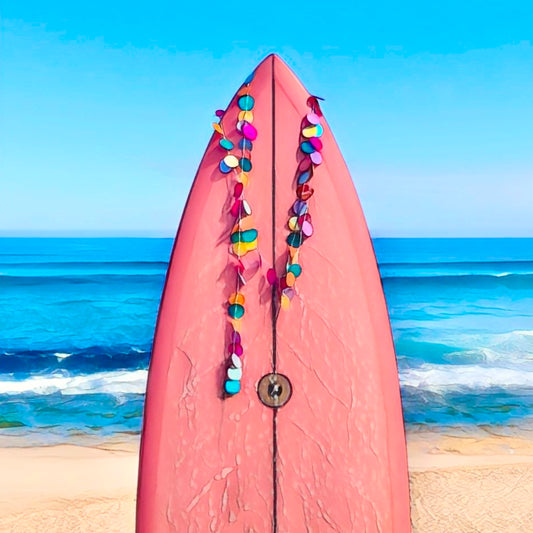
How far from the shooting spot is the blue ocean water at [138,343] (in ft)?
20.7

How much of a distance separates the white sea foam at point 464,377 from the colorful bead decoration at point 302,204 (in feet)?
20.2

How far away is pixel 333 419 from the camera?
1811mm

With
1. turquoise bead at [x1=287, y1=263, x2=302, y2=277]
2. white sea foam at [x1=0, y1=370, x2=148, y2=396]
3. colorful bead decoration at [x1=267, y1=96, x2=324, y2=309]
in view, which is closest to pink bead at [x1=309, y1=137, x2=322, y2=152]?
colorful bead decoration at [x1=267, y1=96, x2=324, y2=309]

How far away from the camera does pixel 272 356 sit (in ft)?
5.99

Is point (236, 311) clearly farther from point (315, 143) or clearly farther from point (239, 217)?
point (315, 143)

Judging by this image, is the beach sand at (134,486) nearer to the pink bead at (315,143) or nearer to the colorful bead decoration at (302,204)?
the colorful bead decoration at (302,204)

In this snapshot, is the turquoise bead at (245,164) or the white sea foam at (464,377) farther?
the white sea foam at (464,377)

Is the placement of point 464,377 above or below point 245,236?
above

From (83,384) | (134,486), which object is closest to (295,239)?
(134,486)

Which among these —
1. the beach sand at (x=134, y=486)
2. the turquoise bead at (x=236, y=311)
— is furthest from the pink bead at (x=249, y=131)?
the beach sand at (x=134, y=486)

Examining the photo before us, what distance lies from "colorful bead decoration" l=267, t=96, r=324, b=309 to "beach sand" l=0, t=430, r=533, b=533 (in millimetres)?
2518

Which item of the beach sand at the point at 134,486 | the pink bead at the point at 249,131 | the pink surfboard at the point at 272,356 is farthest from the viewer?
the beach sand at the point at 134,486

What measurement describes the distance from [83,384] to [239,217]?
6499 millimetres

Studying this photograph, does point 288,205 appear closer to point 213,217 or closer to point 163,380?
point 213,217
